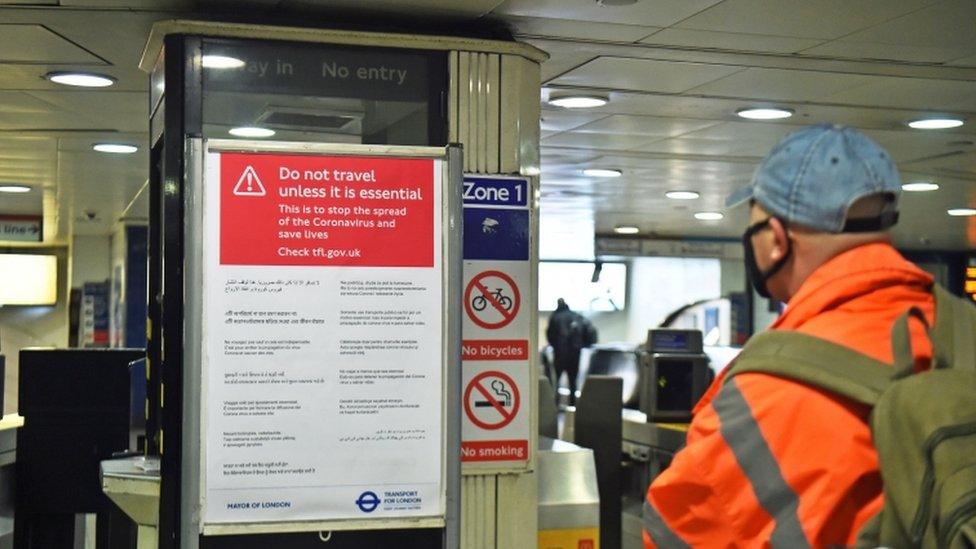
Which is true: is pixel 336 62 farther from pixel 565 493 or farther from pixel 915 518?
pixel 915 518

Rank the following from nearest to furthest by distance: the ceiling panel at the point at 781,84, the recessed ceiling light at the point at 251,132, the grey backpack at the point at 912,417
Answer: the grey backpack at the point at 912,417 → the recessed ceiling light at the point at 251,132 → the ceiling panel at the point at 781,84

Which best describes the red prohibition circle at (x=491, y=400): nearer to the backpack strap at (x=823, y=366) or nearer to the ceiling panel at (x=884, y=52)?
the ceiling panel at (x=884, y=52)

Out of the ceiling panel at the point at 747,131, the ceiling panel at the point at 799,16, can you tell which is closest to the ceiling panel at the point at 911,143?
the ceiling panel at the point at 747,131

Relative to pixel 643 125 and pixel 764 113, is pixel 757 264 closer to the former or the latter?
pixel 764 113

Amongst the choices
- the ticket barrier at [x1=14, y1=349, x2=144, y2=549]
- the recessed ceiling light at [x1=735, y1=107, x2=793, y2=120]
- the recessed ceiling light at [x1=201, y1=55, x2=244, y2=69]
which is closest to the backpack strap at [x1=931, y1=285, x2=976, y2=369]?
the recessed ceiling light at [x1=201, y1=55, x2=244, y2=69]

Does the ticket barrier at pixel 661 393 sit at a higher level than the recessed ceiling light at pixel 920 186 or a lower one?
lower

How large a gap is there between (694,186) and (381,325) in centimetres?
736

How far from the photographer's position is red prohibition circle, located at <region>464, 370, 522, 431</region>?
4.48m

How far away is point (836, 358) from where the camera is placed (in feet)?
5.91

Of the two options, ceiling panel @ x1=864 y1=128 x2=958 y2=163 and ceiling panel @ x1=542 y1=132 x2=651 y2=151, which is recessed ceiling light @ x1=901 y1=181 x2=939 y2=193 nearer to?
ceiling panel @ x1=864 y1=128 x2=958 y2=163

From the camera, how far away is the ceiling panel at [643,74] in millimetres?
5445

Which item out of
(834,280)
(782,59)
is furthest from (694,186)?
(834,280)

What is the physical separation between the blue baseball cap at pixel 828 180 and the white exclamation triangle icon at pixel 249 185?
2.15 m

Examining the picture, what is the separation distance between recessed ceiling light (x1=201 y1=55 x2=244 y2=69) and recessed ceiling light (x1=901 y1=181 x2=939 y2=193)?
23.8ft
